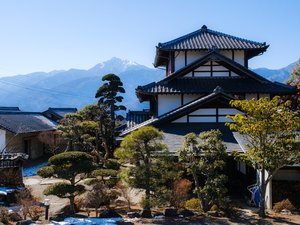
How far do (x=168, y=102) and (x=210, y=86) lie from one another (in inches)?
112

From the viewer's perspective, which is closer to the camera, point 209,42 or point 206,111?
point 206,111

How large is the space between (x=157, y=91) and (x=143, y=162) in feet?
29.2

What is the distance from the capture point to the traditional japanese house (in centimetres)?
1969

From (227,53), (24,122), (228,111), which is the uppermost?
(227,53)

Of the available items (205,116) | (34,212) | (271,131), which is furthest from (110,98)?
(271,131)

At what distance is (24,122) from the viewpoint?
32844 millimetres

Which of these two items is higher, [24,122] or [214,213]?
[24,122]

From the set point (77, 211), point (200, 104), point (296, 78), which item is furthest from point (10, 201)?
point (296, 78)

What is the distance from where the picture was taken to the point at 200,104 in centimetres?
1991

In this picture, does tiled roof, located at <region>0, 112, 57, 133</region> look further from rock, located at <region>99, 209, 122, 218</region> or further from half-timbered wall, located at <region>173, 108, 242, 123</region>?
rock, located at <region>99, 209, 122, 218</region>

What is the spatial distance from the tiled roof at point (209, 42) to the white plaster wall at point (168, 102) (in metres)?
3.50

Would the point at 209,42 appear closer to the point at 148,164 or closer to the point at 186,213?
the point at 148,164

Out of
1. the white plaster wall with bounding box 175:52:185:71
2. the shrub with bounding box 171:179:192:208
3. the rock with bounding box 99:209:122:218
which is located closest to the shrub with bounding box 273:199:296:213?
the shrub with bounding box 171:179:192:208

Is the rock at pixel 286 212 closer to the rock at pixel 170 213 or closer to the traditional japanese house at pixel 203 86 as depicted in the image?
the traditional japanese house at pixel 203 86
